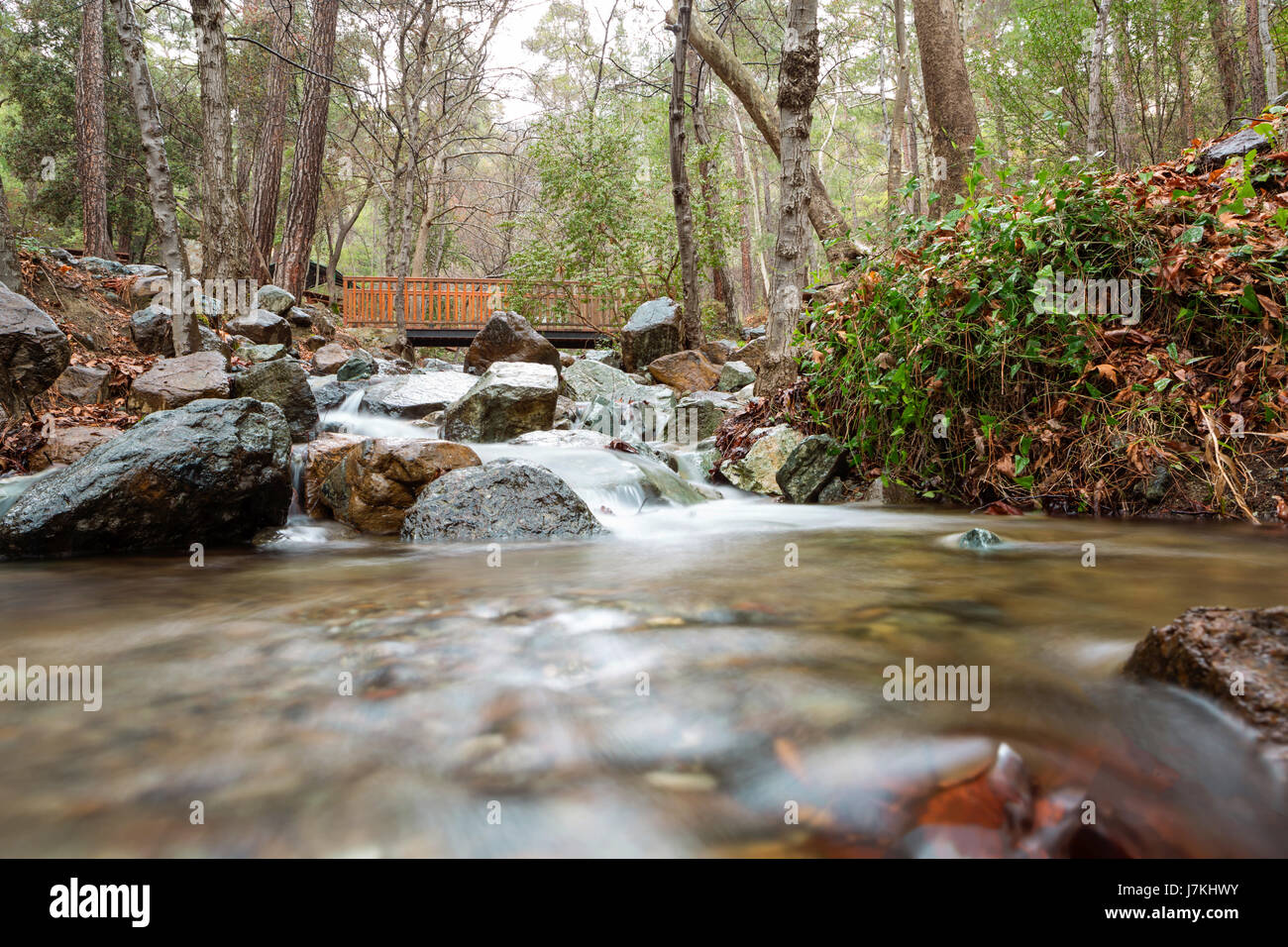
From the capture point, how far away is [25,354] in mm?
4844

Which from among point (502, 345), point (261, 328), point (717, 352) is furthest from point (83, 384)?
point (717, 352)

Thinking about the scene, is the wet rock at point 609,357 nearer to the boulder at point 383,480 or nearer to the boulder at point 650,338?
the boulder at point 650,338

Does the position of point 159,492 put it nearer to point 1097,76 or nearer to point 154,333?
point 154,333

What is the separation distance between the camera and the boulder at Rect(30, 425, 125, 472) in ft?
14.8

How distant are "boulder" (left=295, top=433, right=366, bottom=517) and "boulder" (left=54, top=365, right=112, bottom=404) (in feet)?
8.10

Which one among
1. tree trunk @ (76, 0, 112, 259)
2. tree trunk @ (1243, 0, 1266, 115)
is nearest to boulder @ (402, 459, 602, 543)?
tree trunk @ (1243, 0, 1266, 115)

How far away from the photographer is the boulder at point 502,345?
9.63m

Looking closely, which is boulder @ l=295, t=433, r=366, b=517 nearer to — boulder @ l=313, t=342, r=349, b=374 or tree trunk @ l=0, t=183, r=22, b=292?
tree trunk @ l=0, t=183, r=22, b=292

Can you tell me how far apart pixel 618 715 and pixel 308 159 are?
15162 millimetres

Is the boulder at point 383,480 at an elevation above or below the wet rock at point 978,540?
above

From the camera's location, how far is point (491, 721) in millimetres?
1494

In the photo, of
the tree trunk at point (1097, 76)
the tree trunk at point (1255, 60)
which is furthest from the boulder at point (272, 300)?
the tree trunk at point (1255, 60)

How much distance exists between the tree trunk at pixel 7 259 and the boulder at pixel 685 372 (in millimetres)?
6785
